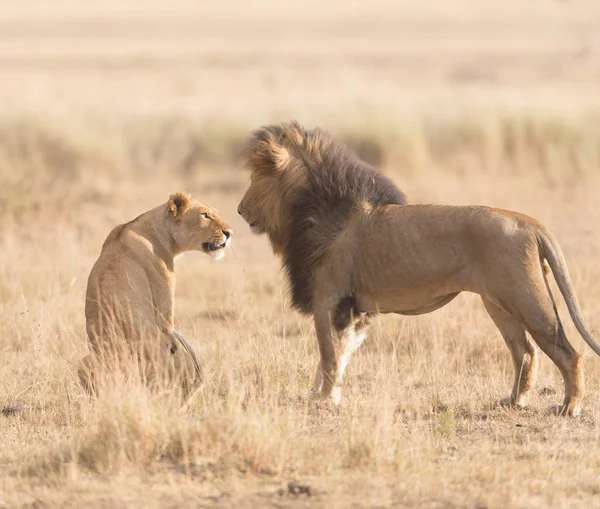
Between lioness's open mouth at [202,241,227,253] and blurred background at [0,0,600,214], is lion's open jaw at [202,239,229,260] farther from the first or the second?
blurred background at [0,0,600,214]

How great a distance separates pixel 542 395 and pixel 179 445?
2.29 m

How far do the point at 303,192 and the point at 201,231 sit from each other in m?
0.60

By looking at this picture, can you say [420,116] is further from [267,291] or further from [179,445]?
[179,445]

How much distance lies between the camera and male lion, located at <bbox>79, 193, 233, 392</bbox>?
19.4 feet

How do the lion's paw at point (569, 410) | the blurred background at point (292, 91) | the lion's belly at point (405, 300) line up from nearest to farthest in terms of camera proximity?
1. the lion's paw at point (569, 410)
2. the lion's belly at point (405, 300)
3. the blurred background at point (292, 91)

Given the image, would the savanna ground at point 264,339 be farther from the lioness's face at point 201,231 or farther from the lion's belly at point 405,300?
the lioness's face at point 201,231

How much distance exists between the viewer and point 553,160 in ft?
51.8

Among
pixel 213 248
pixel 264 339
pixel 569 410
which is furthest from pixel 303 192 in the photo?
pixel 569 410

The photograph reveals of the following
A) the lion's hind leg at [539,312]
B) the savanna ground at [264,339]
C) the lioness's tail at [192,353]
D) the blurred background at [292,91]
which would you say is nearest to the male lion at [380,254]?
the lion's hind leg at [539,312]

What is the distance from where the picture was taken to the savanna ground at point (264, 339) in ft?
16.0

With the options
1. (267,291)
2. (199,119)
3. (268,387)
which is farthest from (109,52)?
(268,387)

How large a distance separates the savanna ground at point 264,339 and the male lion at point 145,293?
0.25m

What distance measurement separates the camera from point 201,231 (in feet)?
21.1

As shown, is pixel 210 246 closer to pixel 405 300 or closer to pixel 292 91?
pixel 405 300
